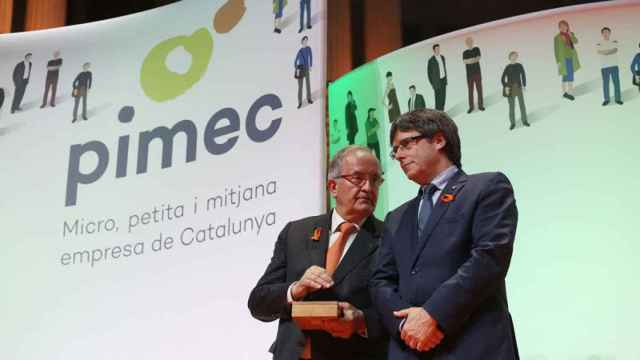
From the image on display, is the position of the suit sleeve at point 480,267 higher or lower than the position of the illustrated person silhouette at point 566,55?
lower

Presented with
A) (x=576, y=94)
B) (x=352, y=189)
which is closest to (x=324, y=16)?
(x=576, y=94)

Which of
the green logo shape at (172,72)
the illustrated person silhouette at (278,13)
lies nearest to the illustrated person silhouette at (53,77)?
the green logo shape at (172,72)

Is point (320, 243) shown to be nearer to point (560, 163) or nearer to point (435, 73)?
point (560, 163)

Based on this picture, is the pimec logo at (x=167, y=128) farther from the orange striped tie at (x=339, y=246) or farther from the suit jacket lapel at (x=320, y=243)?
the orange striped tie at (x=339, y=246)

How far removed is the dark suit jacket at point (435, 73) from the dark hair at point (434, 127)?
2.43 metres

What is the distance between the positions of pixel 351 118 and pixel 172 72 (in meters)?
1.19

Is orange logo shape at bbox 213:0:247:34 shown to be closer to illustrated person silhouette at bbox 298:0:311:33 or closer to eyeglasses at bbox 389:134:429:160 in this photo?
illustrated person silhouette at bbox 298:0:311:33

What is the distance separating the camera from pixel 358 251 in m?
2.87

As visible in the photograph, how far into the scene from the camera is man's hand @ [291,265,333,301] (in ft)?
8.73

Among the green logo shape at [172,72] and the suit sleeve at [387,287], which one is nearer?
the suit sleeve at [387,287]

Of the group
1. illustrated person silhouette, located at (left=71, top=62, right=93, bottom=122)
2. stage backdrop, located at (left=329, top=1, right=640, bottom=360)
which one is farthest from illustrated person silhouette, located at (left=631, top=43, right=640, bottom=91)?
illustrated person silhouette, located at (left=71, top=62, right=93, bottom=122)

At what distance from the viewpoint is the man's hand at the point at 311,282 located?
2.66 meters

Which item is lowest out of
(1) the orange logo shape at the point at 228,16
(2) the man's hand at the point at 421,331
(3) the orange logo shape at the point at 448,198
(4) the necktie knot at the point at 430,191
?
(2) the man's hand at the point at 421,331

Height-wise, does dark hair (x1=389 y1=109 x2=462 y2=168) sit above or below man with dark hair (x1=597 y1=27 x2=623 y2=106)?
below
